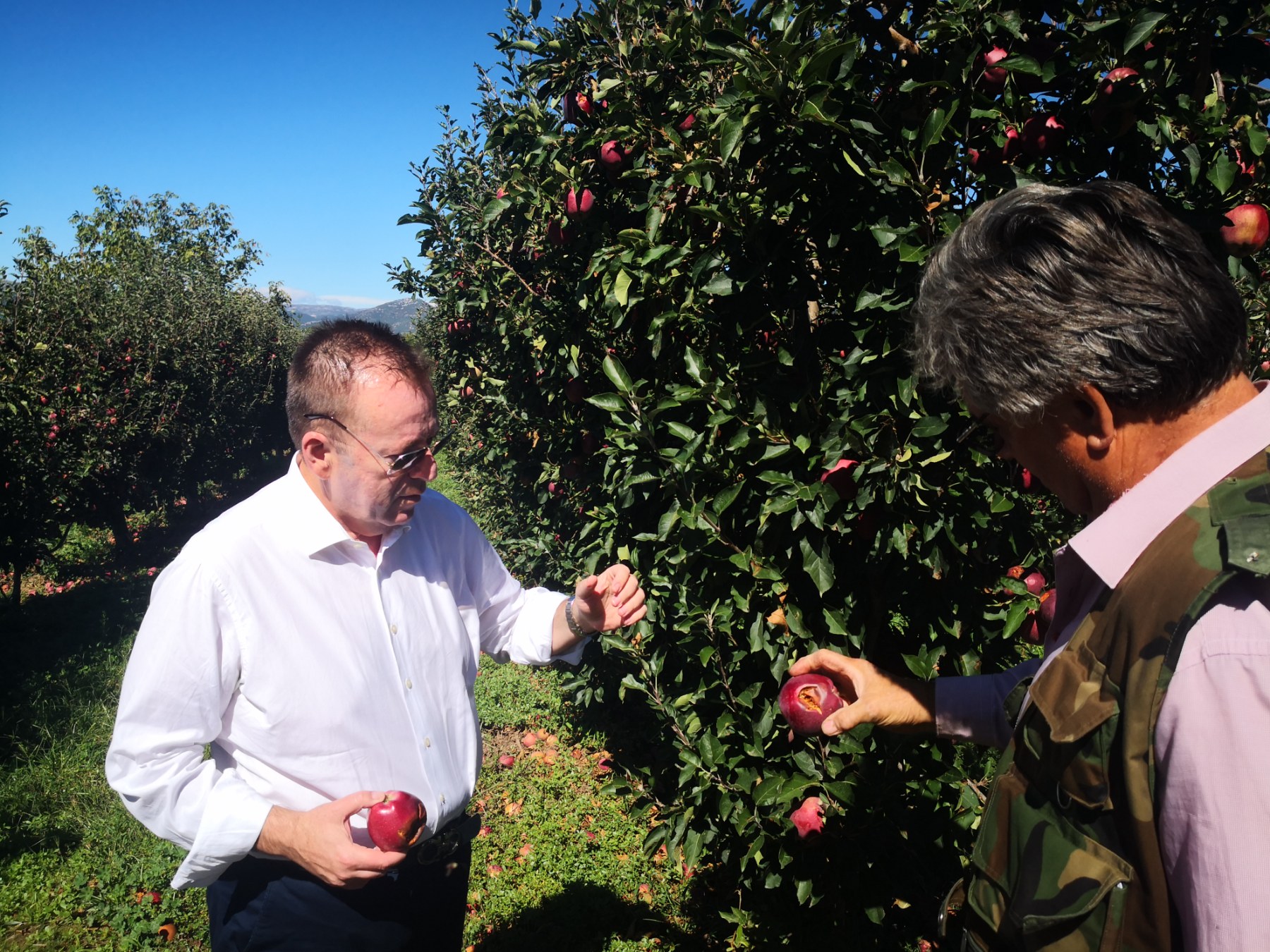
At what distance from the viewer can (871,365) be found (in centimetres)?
193

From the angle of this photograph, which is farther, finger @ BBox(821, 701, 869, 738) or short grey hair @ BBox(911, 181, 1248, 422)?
finger @ BBox(821, 701, 869, 738)

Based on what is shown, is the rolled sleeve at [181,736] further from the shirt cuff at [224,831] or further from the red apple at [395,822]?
the red apple at [395,822]

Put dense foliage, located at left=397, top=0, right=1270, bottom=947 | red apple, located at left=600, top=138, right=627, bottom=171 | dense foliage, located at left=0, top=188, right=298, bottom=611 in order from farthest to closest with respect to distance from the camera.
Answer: dense foliage, located at left=0, top=188, right=298, bottom=611 < red apple, located at left=600, top=138, right=627, bottom=171 < dense foliage, located at left=397, top=0, right=1270, bottom=947

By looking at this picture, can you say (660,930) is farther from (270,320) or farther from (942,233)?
(270,320)

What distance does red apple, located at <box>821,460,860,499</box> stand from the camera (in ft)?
6.40

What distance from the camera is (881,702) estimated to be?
1624mm

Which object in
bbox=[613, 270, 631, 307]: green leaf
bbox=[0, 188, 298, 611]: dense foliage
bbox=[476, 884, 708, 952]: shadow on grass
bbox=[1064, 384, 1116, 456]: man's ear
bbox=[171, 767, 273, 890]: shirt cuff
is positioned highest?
bbox=[0, 188, 298, 611]: dense foliage

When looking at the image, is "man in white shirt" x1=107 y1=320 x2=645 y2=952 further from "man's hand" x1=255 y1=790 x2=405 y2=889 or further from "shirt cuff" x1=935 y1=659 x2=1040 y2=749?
"shirt cuff" x1=935 y1=659 x2=1040 y2=749

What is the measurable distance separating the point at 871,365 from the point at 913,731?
0.85 m

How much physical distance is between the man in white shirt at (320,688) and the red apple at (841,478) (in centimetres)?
63

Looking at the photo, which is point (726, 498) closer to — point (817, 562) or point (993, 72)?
point (817, 562)

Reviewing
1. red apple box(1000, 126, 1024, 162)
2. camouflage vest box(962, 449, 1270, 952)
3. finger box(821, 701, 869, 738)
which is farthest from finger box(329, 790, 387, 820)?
red apple box(1000, 126, 1024, 162)

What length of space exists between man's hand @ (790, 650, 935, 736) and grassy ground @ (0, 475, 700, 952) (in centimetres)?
174

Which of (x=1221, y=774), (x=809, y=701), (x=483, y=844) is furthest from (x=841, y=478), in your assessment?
(x=483, y=844)
